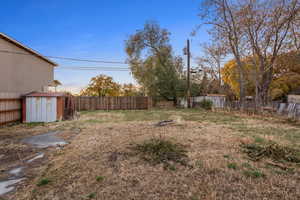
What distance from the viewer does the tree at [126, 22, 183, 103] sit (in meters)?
16.1

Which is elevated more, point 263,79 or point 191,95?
point 263,79

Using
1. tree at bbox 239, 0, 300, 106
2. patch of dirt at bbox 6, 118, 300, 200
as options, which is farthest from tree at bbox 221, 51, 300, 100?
patch of dirt at bbox 6, 118, 300, 200

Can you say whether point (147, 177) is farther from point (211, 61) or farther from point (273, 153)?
point (211, 61)

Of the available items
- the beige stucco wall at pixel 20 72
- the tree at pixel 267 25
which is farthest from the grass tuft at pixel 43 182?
the tree at pixel 267 25

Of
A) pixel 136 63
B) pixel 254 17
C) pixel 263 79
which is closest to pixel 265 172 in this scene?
pixel 254 17

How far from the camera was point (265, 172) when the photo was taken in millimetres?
2197

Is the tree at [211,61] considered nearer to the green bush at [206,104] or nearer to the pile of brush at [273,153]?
the green bush at [206,104]

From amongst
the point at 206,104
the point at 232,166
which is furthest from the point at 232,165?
the point at 206,104

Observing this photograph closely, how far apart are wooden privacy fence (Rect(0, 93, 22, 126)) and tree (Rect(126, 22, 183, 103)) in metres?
11.4

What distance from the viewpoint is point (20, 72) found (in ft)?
24.7

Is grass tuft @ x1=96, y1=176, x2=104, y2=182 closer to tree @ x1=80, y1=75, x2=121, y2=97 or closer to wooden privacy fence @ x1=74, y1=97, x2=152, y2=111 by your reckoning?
wooden privacy fence @ x1=74, y1=97, x2=152, y2=111

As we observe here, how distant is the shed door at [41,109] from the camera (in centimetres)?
663

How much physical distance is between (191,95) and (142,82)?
551 centimetres

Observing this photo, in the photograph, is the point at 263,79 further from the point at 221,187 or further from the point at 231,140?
the point at 221,187
